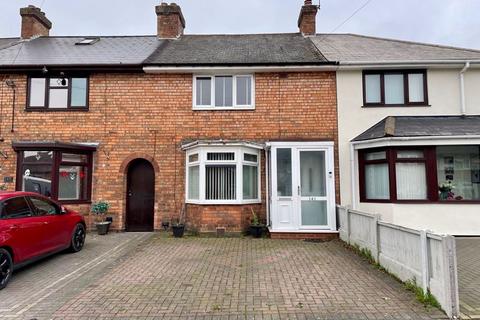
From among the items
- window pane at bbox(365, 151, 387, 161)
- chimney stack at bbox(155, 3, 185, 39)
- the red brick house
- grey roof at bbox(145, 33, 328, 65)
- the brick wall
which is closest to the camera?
window pane at bbox(365, 151, 387, 161)

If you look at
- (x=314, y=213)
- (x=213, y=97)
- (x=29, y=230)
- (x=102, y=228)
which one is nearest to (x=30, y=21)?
(x=213, y=97)

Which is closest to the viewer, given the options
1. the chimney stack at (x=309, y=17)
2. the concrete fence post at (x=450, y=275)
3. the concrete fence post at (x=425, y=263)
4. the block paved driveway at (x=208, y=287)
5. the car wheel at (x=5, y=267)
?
the concrete fence post at (x=450, y=275)

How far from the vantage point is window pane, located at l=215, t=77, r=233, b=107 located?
10914mm

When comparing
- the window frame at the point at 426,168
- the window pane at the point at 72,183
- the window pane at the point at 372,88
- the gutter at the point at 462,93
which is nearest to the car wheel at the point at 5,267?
the window pane at the point at 72,183

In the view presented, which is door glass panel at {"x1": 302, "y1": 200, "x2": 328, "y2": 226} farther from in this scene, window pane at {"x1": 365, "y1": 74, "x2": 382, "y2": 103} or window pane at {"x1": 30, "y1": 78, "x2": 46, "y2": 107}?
window pane at {"x1": 30, "y1": 78, "x2": 46, "y2": 107}

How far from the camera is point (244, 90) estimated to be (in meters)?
11.0

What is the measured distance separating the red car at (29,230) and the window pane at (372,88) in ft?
31.0

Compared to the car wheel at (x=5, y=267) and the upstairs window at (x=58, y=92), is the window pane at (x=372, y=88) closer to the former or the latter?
the upstairs window at (x=58, y=92)

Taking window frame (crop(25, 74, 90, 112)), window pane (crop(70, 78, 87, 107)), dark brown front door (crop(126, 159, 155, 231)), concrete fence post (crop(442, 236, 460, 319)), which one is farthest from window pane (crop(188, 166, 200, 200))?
concrete fence post (crop(442, 236, 460, 319))

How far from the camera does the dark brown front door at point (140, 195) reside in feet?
35.6

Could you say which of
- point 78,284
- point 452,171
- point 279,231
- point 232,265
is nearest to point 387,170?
point 452,171

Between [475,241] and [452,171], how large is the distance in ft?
7.23

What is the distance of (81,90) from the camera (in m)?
11.0

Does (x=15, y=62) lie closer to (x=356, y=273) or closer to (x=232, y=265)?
(x=232, y=265)
